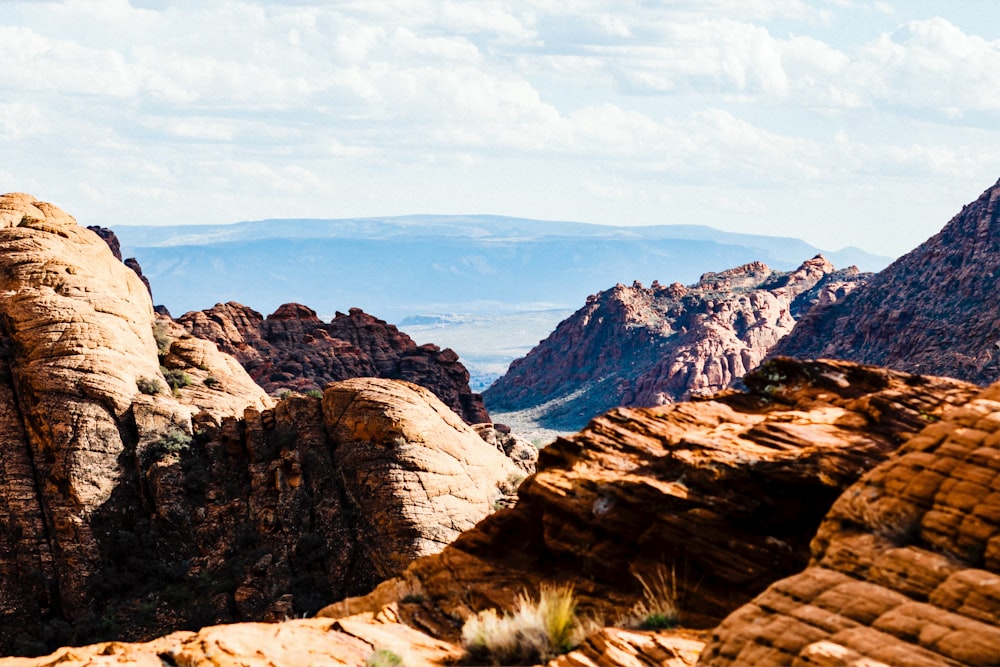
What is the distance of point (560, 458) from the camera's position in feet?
62.0

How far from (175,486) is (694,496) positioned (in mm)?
26368

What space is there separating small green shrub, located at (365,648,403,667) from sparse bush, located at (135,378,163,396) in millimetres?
29221

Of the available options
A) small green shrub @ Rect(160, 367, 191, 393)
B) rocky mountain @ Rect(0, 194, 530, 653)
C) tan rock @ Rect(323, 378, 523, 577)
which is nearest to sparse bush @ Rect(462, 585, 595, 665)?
tan rock @ Rect(323, 378, 523, 577)

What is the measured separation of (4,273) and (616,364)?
120m

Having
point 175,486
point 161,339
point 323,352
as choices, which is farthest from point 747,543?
point 323,352

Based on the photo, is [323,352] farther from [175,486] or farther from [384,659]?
[384,659]

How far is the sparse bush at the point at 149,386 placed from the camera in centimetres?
4147

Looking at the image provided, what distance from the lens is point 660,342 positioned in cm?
15662

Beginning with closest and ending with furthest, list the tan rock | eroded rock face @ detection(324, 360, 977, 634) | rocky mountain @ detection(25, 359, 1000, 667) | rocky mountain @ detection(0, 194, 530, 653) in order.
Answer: rocky mountain @ detection(25, 359, 1000, 667)
eroded rock face @ detection(324, 360, 977, 634)
rocky mountain @ detection(0, 194, 530, 653)
the tan rock

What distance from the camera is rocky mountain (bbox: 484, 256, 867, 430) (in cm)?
13825

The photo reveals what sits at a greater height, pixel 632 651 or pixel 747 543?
pixel 747 543

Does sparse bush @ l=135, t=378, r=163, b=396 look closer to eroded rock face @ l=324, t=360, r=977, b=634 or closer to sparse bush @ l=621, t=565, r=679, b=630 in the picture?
eroded rock face @ l=324, t=360, r=977, b=634

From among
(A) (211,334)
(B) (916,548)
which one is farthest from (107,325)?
(A) (211,334)

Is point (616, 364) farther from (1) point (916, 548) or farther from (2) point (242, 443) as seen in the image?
A: (1) point (916, 548)
